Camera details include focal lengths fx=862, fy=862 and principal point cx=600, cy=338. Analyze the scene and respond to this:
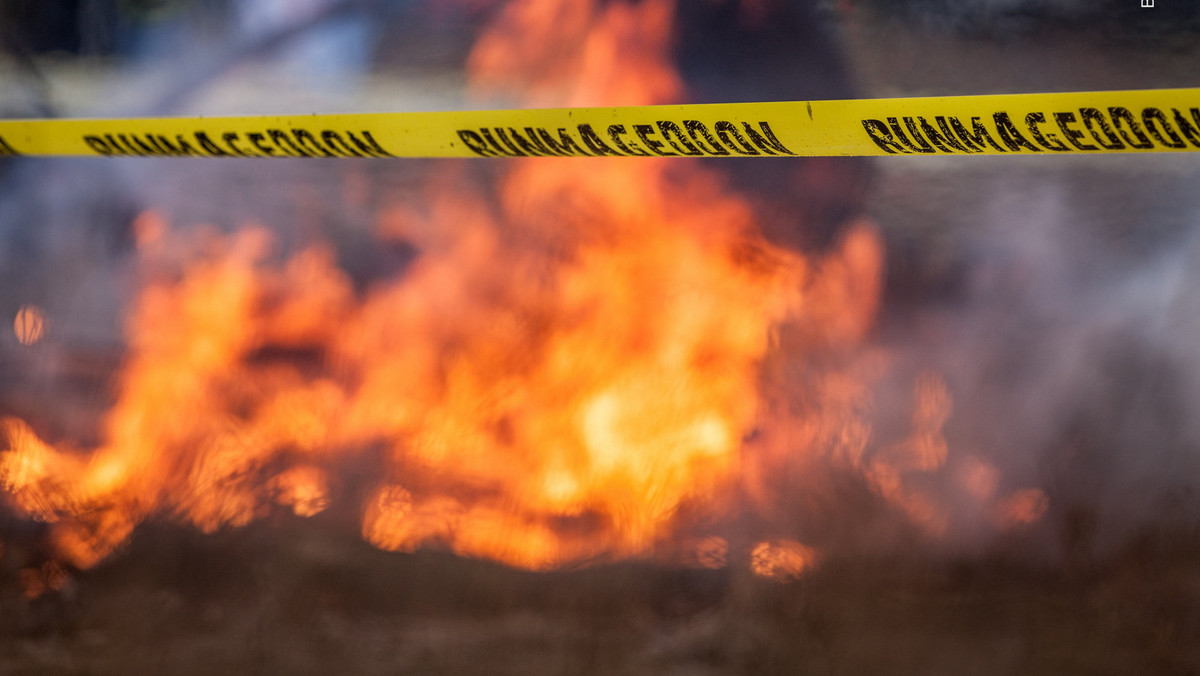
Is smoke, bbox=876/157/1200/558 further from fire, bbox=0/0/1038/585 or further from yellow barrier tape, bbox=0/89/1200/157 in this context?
yellow barrier tape, bbox=0/89/1200/157

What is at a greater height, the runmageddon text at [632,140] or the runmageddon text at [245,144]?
the runmageddon text at [245,144]

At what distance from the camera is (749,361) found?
3398 millimetres

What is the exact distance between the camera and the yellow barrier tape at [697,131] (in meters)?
2.40

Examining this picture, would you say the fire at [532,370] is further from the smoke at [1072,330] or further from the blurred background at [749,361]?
the smoke at [1072,330]

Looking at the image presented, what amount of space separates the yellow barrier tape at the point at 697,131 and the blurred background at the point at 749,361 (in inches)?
23.4

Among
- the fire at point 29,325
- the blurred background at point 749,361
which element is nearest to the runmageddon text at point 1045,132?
the blurred background at point 749,361

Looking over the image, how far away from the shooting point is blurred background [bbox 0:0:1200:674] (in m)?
3.14

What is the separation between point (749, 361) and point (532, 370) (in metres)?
0.89

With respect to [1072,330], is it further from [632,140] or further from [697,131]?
[632,140]

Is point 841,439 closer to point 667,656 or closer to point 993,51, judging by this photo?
point 667,656

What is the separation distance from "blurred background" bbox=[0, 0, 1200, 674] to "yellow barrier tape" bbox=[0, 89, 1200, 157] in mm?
596

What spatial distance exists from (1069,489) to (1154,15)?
1715mm

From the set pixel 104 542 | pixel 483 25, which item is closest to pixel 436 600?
pixel 104 542

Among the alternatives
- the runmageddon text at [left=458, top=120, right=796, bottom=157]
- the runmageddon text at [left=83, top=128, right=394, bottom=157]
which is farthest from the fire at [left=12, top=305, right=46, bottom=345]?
the runmageddon text at [left=458, top=120, right=796, bottom=157]
